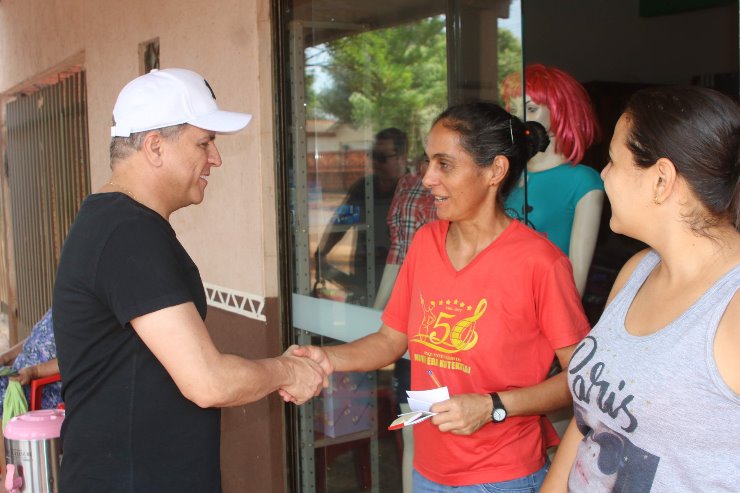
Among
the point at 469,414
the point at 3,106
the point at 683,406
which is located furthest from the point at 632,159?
the point at 3,106

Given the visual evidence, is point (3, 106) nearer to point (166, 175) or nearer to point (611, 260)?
point (611, 260)

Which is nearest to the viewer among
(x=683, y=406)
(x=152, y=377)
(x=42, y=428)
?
(x=683, y=406)

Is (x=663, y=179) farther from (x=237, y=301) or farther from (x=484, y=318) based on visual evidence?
(x=237, y=301)

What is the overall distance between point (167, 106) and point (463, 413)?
1119 millimetres

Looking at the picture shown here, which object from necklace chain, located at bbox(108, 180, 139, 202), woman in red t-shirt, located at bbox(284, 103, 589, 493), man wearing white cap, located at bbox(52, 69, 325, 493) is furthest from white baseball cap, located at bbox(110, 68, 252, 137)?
woman in red t-shirt, located at bbox(284, 103, 589, 493)

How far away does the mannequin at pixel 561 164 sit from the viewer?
10.5 ft

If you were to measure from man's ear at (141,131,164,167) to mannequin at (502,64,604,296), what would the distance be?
1.65 m

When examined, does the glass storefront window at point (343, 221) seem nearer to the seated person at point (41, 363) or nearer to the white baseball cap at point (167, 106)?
the seated person at point (41, 363)

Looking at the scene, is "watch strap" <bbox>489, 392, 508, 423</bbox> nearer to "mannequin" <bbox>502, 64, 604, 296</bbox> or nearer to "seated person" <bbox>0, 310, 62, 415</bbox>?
"mannequin" <bbox>502, 64, 604, 296</bbox>

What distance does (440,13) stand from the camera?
12.6ft

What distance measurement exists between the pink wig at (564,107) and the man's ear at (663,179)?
1753 millimetres

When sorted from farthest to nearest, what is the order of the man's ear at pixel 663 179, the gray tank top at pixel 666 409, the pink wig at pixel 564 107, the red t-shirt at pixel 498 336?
the pink wig at pixel 564 107, the red t-shirt at pixel 498 336, the man's ear at pixel 663 179, the gray tank top at pixel 666 409

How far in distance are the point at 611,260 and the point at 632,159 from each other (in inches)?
126

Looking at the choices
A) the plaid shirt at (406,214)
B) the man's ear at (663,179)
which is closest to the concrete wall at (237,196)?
the plaid shirt at (406,214)
